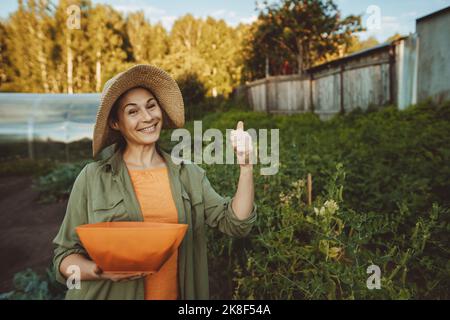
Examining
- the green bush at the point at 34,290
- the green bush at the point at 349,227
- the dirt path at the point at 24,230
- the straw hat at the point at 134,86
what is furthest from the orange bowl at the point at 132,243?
the dirt path at the point at 24,230

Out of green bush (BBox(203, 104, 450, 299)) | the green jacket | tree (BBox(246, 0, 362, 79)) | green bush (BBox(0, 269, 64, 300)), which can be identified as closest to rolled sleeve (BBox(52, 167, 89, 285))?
the green jacket

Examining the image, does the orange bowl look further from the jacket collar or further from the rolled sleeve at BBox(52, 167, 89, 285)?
the jacket collar

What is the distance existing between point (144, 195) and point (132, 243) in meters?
0.36

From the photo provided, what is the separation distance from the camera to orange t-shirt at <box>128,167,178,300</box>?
1349 millimetres

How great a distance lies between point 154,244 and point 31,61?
2539 centimetres

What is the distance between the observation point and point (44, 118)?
25.4 ft

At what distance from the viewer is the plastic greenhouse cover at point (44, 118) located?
297 inches

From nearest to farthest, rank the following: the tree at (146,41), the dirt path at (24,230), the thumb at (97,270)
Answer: the thumb at (97,270)
the dirt path at (24,230)
the tree at (146,41)

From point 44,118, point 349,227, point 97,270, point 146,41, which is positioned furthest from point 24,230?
point 146,41

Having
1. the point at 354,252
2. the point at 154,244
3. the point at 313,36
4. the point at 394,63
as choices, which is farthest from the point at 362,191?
the point at 313,36

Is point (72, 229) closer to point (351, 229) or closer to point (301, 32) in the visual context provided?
point (351, 229)

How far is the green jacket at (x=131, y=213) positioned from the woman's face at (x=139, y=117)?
0.41 feet

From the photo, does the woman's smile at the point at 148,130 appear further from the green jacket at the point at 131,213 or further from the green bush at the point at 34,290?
the green bush at the point at 34,290
